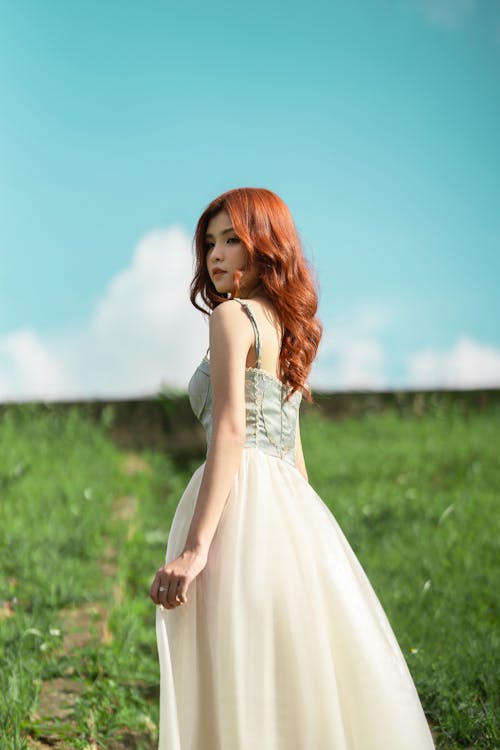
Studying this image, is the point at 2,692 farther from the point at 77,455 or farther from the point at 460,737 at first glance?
the point at 77,455

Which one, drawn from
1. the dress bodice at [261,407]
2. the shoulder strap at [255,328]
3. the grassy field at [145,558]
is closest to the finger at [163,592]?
the dress bodice at [261,407]

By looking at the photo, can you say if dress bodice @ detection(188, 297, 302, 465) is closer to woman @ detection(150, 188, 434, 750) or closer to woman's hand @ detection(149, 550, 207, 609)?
woman @ detection(150, 188, 434, 750)

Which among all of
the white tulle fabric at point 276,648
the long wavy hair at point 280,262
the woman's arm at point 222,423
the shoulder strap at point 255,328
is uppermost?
the long wavy hair at point 280,262

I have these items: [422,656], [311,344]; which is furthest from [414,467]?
[311,344]

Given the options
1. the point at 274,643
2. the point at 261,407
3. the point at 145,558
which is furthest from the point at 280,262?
the point at 145,558

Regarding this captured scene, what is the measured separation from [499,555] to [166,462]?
5.08 metres

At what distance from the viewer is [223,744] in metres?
1.93

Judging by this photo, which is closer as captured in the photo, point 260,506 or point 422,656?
point 260,506

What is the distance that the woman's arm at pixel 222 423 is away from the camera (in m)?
1.96

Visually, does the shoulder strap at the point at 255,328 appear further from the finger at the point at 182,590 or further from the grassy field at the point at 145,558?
the grassy field at the point at 145,558

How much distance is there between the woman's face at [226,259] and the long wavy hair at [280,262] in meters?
0.02

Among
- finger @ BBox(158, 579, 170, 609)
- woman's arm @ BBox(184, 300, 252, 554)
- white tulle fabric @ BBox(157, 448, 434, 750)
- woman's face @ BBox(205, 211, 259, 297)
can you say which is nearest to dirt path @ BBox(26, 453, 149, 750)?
white tulle fabric @ BBox(157, 448, 434, 750)

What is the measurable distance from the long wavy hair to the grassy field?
1.52 metres

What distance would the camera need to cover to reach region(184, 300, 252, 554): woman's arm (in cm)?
196
